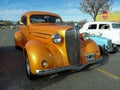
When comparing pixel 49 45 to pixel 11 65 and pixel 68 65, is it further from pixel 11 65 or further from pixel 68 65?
pixel 11 65

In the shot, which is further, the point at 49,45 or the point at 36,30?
the point at 36,30

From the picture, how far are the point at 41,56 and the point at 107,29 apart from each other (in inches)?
280

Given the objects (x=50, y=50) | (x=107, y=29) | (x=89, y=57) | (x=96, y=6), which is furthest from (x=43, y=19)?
(x=96, y=6)

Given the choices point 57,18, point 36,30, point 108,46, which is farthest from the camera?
point 108,46

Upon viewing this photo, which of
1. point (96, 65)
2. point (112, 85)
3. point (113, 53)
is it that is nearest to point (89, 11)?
point (113, 53)

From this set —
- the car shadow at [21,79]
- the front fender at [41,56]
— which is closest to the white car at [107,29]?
the car shadow at [21,79]

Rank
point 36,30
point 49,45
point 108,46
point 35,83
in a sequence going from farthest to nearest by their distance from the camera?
1. point 108,46
2. point 36,30
3. point 49,45
4. point 35,83

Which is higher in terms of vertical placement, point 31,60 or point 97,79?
point 31,60

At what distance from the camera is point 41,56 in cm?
497

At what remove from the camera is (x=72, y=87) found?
15.6 feet

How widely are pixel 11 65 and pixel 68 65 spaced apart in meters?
2.78

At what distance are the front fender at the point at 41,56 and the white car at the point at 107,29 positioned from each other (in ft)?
19.8

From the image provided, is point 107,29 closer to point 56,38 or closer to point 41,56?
point 56,38

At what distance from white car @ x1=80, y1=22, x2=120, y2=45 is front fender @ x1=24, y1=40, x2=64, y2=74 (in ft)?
19.8
